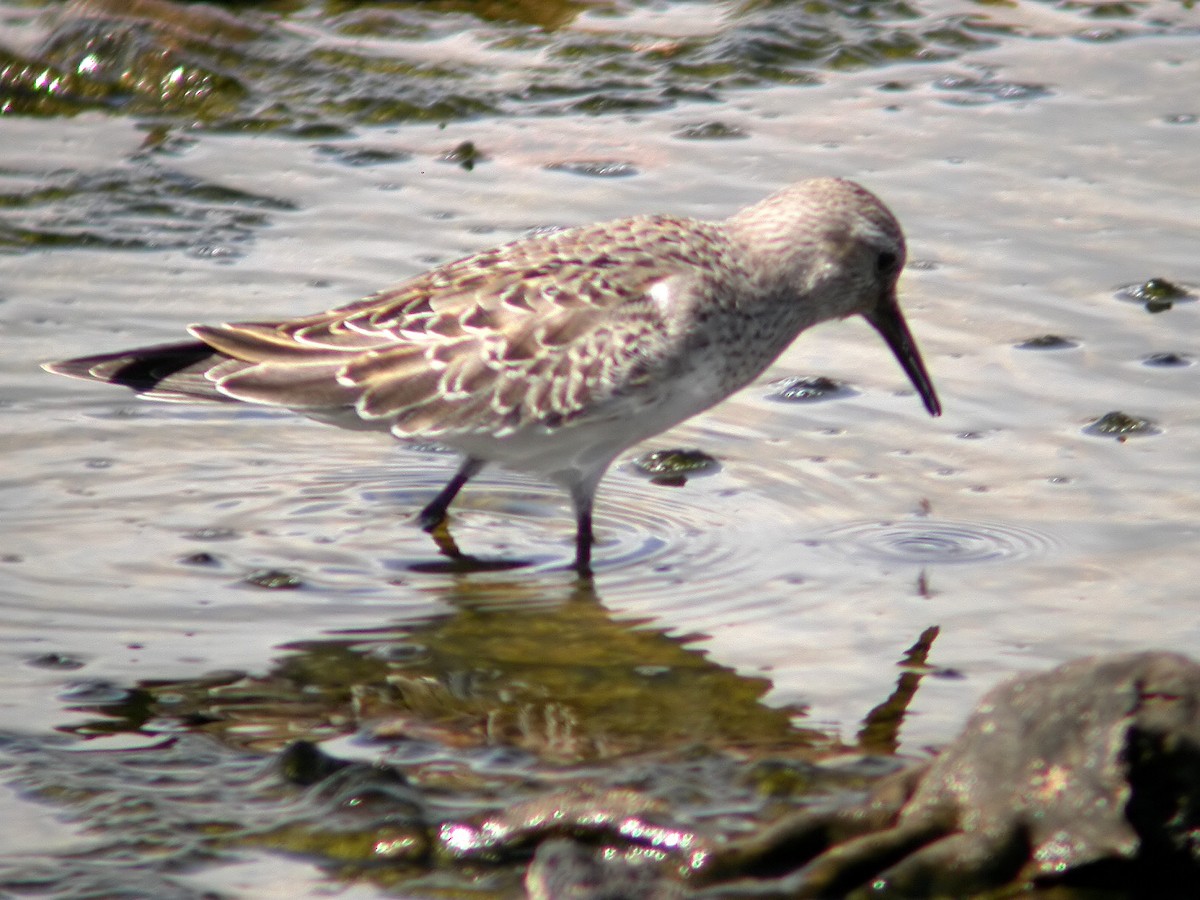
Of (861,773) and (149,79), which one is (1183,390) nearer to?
(861,773)

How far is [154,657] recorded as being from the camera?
6.32 m

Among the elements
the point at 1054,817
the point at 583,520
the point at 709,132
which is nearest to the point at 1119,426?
the point at 583,520

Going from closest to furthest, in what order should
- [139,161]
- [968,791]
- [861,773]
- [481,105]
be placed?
[968,791] → [861,773] → [139,161] → [481,105]

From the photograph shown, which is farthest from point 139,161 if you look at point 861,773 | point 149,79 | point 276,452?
point 861,773

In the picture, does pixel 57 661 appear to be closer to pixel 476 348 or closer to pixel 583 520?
pixel 476 348

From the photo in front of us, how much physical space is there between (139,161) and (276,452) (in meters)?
3.67

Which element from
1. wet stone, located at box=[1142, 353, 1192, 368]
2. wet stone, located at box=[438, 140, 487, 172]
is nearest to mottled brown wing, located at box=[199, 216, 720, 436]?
wet stone, located at box=[1142, 353, 1192, 368]

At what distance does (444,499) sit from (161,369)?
125 centimetres

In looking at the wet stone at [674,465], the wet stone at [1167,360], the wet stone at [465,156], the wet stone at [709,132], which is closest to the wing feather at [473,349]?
the wet stone at [674,465]

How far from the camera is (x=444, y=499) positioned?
7.59 meters

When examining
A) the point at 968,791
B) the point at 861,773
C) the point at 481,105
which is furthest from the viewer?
the point at 481,105

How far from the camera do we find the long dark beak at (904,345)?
26.5ft

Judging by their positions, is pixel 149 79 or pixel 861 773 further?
pixel 149 79

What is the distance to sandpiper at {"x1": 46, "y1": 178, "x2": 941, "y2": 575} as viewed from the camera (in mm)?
7047
